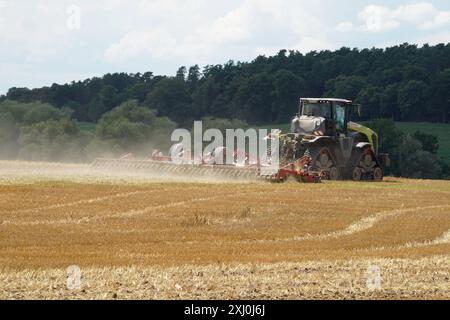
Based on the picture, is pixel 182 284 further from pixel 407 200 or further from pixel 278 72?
pixel 278 72

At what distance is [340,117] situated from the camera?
45125 mm

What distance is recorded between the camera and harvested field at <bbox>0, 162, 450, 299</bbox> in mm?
15852

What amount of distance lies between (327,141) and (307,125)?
1.21 meters

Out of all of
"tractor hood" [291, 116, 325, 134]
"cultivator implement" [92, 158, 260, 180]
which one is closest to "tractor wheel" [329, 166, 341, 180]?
"tractor hood" [291, 116, 325, 134]

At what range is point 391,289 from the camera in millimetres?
15625

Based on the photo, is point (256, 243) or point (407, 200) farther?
point (407, 200)

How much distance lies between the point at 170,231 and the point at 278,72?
Answer: 103040 mm

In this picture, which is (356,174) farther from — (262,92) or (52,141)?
(262,92)

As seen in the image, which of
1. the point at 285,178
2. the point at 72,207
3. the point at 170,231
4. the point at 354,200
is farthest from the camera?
the point at 285,178

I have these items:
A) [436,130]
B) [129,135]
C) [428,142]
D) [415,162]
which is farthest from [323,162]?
[436,130]

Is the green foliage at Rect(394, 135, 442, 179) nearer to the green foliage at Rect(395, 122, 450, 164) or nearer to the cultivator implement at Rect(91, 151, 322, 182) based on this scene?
the green foliage at Rect(395, 122, 450, 164)

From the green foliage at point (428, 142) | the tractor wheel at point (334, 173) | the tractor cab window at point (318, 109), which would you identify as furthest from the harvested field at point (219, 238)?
the green foliage at point (428, 142)

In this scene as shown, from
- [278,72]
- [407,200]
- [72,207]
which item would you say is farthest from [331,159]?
[278,72]

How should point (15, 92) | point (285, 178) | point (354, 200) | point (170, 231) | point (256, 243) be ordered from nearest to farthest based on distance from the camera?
point (256, 243) → point (170, 231) → point (354, 200) → point (285, 178) → point (15, 92)
